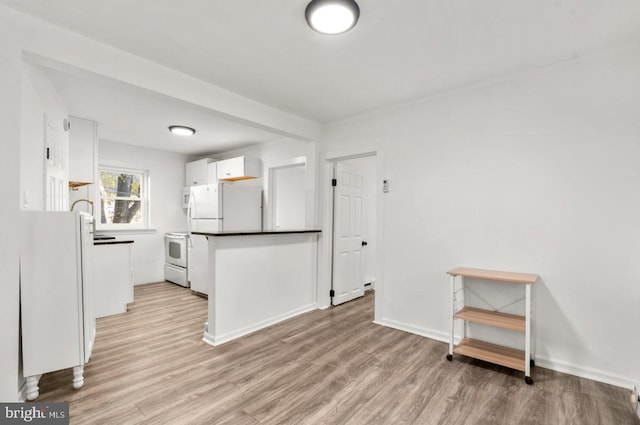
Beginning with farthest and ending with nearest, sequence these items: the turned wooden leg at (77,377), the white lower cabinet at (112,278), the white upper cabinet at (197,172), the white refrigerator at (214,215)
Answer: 1. the white upper cabinet at (197,172)
2. the white refrigerator at (214,215)
3. the white lower cabinet at (112,278)
4. the turned wooden leg at (77,377)

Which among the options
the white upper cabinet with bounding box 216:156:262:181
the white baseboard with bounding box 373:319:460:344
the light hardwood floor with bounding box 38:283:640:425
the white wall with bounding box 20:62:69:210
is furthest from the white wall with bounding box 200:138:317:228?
the white wall with bounding box 20:62:69:210

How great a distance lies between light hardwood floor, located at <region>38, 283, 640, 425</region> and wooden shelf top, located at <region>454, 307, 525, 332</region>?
1.29 feet

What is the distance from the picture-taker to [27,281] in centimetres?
193

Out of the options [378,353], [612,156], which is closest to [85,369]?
[378,353]

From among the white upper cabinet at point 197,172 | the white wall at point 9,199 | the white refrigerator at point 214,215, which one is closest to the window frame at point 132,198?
the white upper cabinet at point 197,172

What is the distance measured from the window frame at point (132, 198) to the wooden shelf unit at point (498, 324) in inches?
204

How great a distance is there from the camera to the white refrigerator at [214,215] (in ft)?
15.0

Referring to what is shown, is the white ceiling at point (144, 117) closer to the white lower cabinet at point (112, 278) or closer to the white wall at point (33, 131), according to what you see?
the white wall at point (33, 131)

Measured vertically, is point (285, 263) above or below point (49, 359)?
above

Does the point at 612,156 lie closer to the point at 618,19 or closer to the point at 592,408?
the point at 618,19

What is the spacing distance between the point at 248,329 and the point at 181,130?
284cm

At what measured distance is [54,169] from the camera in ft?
9.20

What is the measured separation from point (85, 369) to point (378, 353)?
7.96ft

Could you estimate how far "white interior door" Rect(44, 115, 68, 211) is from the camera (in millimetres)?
2545
